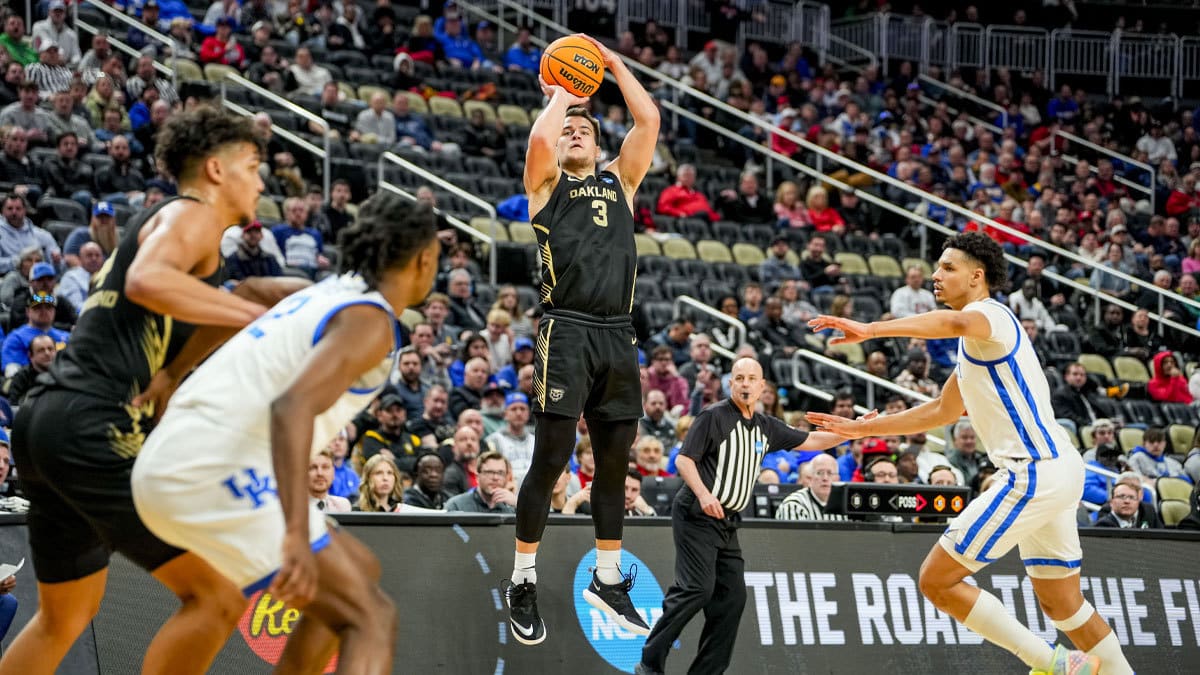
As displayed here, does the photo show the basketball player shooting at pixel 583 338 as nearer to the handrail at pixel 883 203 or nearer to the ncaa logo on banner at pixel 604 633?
the ncaa logo on banner at pixel 604 633

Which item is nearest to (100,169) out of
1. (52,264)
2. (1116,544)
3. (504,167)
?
(52,264)

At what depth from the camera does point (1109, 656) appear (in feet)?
22.6

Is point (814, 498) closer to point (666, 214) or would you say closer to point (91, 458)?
point (91, 458)

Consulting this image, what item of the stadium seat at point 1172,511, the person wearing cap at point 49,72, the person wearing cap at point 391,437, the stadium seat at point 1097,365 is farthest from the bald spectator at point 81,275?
the stadium seat at point 1097,365

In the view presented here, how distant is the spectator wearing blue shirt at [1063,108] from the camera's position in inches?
986

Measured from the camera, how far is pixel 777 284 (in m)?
16.2

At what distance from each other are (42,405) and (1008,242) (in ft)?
53.5

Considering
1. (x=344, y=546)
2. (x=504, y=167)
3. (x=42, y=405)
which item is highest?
(x=42, y=405)

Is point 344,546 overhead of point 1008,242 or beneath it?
overhead

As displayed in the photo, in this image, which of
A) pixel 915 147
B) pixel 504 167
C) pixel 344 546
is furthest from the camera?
pixel 915 147

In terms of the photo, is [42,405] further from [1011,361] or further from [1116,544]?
[1116,544]

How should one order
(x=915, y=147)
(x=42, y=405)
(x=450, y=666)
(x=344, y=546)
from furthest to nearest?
1. (x=915, y=147)
2. (x=450, y=666)
3. (x=42, y=405)
4. (x=344, y=546)

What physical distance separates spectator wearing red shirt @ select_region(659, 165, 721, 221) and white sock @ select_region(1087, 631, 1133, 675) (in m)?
11.7

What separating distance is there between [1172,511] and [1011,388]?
681 centimetres
